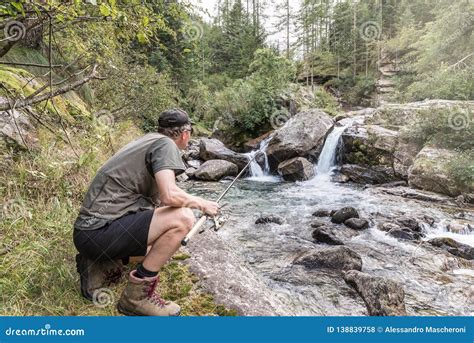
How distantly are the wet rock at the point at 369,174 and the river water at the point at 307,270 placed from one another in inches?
72.2

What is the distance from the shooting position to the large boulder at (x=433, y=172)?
34.7 feet

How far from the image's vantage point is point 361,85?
31.2 meters

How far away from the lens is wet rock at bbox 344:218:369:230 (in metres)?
7.84

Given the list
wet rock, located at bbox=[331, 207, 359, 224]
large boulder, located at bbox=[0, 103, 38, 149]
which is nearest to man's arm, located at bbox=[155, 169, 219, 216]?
large boulder, located at bbox=[0, 103, 38, 149]

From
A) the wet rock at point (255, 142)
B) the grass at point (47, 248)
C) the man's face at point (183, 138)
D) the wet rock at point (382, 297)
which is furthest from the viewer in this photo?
the wet rock at point (255, 142)

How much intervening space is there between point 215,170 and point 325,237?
7965 millimetres

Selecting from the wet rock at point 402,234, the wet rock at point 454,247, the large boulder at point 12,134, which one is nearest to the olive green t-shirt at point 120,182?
the large boulder at point 12,134

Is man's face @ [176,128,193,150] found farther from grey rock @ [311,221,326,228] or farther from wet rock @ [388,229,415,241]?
wet rock @ [388,229,415,241]

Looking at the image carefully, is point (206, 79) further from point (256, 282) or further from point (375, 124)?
point (256, 282)

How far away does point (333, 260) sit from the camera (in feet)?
18.1

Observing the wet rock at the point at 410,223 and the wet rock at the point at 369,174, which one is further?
the wet rock at the point at 369,174

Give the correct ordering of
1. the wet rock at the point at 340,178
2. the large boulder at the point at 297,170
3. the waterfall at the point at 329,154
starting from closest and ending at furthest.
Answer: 1. the wet rock at the point at 340,178
2. the large boulder at the point at 297,170
3. the waterfall at the point at 329,154

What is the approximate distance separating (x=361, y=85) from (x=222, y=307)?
105ft

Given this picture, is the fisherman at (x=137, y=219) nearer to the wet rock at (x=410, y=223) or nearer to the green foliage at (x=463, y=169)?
the wet rock at (x=410, y=223)
